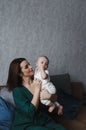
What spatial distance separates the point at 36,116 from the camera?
219 centimetres

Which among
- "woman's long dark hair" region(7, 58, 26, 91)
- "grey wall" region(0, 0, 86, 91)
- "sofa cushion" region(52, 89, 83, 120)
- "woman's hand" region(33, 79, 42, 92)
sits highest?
"grey wall" region(0, 0, 86, 91)

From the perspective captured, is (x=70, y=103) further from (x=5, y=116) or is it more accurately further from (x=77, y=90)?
(x=5, y=116)

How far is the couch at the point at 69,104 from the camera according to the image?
2533 mm

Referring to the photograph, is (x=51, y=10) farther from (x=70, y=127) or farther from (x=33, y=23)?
(x=70, y=127)

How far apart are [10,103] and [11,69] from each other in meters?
0.33

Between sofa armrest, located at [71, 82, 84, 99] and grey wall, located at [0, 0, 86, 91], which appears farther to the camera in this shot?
sofa armrest, located at [71, 82, 84, 99]

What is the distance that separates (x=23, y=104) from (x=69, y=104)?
0.79 m

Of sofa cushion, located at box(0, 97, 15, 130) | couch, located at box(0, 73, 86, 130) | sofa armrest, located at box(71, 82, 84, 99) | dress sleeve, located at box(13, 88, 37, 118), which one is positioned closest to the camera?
dress sleeve, located at box(13, 88, 37, 118)

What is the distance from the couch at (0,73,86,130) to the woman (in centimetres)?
15

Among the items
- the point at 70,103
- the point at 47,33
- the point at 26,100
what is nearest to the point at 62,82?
the point at 70,103

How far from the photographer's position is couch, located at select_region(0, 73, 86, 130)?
2.53 metres

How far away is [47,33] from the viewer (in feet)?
10.4

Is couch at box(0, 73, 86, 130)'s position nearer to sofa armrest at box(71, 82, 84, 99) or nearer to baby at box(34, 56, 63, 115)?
sofa armrest at box(71, 82, 84, 99)

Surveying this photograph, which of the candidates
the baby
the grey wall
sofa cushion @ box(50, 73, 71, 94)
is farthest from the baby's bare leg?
the grey wall
